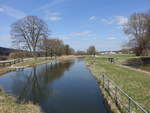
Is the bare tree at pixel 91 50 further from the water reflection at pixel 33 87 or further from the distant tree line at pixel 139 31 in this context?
the water reflection at pixel 33 87

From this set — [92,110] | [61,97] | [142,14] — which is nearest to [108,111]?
[92,110]

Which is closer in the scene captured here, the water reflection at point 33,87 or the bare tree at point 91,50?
the water reflection at point 33,87

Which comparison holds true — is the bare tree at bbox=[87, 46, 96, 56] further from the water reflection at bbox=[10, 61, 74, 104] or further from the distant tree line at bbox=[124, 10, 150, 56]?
the water reflection at bbox=[10, 61, 74, 104]

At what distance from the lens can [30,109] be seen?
8.29m

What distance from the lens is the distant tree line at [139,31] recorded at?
37125mm

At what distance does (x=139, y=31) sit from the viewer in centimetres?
4100

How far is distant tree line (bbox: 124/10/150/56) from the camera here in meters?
37.1

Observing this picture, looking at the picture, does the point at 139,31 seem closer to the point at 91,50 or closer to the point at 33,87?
the point at 33,87

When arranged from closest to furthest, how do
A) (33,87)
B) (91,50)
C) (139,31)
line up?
1. (33,87)
2. (139,31)
3. (91,50)

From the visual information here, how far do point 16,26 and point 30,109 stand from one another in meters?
37.0

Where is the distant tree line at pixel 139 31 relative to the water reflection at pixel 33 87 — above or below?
above

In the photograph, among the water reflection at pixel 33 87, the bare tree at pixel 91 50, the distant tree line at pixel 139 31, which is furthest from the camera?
the bare tree at pixel 91 50

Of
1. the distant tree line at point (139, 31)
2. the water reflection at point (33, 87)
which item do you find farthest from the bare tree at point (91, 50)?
the water reflection at point (33, 87)

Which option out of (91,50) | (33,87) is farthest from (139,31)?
(91,50)
